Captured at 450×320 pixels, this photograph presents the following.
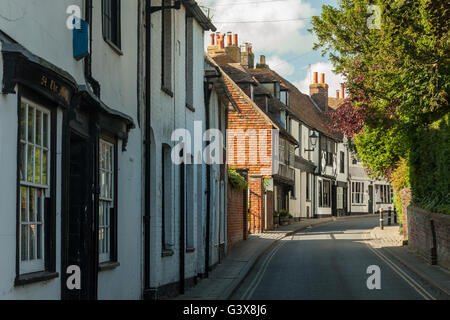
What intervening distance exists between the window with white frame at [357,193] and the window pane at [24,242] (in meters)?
63.5

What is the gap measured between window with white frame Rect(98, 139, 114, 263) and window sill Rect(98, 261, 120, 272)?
10cm

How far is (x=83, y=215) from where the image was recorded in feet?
31.3

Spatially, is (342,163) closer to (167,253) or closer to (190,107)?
(190,107)

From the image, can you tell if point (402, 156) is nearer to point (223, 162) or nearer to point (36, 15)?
point (223, 162)

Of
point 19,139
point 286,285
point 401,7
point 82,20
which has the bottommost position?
point 286,285

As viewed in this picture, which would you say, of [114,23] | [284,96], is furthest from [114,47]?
[284,96]

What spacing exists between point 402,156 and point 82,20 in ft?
70.3

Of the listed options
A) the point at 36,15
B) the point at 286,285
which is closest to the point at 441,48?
the point at 286,285

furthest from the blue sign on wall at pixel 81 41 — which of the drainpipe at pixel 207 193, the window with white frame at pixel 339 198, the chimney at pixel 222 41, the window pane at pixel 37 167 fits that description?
the window with white frame at pixel 339 198

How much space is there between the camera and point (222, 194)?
24.2 m

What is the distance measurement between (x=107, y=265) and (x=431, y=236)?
38.6 ft

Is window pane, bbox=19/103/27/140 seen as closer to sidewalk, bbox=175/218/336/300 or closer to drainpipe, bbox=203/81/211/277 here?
sidewalk, bbox=175/218/336/300

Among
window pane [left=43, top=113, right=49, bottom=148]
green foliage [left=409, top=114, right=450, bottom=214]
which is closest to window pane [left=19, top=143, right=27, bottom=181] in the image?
window pane [left=43, top=113, right=49, bottom=148]

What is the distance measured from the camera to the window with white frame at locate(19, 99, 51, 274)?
7.27m
